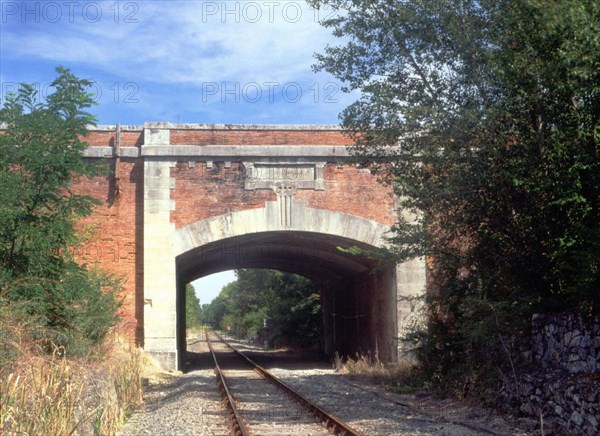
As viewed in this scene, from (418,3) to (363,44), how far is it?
1461 mm

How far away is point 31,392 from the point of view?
8.43 meters

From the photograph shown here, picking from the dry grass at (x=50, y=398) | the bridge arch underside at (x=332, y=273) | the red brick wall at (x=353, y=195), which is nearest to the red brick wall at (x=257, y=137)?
the red brick wall at (x=353, y=195)

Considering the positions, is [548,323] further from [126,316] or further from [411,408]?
[126,316]

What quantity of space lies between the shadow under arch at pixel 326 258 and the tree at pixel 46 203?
5.94 metres

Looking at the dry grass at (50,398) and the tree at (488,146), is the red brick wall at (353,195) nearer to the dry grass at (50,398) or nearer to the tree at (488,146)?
the tree at (488,146)

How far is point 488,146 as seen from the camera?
40.0 feet

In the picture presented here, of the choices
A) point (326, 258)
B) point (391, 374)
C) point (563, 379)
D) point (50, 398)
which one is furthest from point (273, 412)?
point (326, 258)

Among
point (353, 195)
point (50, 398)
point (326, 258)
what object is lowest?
point (50, 398)

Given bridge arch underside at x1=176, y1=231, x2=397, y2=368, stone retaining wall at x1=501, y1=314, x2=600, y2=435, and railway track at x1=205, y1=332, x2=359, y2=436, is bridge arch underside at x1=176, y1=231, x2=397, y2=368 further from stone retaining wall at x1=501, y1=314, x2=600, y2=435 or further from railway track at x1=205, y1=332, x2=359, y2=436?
stone retaining wall at x1=501, y1=314, x2=600, y2=435

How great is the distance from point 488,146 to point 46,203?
845 cm

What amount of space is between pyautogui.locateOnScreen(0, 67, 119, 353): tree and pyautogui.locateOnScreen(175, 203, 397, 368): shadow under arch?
19.5 feet

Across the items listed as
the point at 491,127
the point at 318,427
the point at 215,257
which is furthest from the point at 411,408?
the point at 215,257

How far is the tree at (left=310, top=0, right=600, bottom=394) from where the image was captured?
10.3 metres

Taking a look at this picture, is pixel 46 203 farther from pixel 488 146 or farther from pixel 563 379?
pixel 563 379
